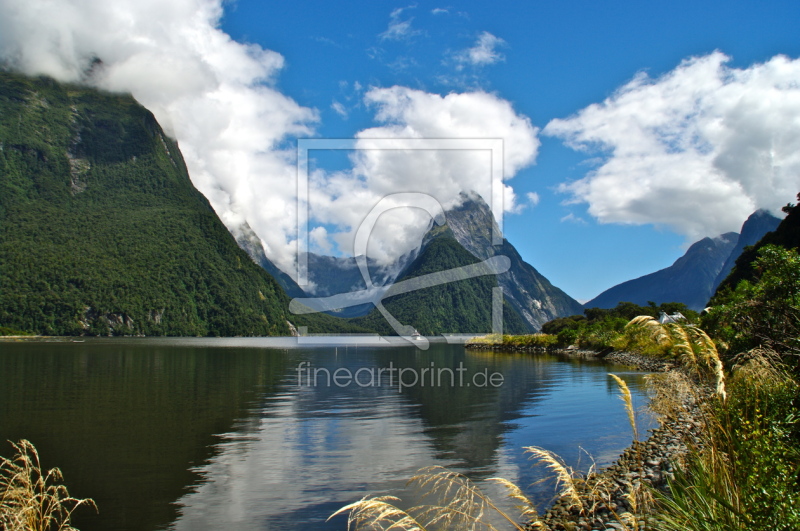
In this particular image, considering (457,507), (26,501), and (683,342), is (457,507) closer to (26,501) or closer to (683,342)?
(683,342)

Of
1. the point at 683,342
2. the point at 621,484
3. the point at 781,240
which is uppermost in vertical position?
the point at 781,240

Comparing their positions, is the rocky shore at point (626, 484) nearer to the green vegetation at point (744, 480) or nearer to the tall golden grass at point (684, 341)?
the green vegetation at point (744, 480)

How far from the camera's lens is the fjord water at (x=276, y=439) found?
481 inches

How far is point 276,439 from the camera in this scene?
63.0 ft

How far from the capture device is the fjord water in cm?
1221

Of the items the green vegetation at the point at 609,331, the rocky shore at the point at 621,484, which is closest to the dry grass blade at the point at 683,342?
the rocky shore at the point at 621,484

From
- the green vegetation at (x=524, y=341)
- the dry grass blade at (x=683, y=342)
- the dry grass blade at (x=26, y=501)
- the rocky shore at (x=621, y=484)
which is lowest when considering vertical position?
the green vegetation at (x=524, y=341)

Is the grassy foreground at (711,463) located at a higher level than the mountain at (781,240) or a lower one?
lower

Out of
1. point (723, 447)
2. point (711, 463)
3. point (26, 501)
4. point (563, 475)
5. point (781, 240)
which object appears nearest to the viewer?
point (563, 475)

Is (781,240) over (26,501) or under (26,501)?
over

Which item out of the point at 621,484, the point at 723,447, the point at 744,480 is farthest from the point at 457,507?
the point at 744,480

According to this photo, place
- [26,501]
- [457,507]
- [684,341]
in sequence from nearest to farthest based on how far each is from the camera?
[684,341] → [26,501] → [457,507]

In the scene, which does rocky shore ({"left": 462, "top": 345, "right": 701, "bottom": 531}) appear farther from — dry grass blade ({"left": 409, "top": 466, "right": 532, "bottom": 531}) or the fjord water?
the fjord water

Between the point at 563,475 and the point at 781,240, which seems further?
the point at 781,240
